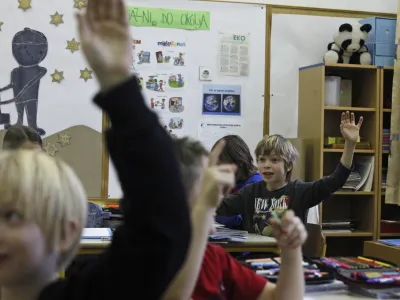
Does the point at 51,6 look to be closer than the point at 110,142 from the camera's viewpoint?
No

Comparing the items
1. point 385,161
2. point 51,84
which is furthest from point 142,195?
point 385,161

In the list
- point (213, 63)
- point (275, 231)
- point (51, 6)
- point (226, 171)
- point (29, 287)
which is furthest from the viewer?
point (213, 63)

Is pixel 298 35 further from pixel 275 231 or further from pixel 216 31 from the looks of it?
pixel 275 231

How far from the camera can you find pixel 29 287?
796 millimetres

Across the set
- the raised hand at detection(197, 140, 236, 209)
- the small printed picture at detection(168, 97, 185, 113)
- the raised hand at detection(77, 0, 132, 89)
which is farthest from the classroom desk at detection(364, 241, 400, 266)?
the raised hand at detection(77, 0, 132, 89)

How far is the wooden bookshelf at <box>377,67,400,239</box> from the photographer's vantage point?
14.7 ft

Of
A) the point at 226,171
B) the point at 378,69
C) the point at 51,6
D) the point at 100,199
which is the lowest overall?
the point at 100,199

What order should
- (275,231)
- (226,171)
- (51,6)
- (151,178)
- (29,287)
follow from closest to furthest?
(151,178)
(29,287)
(226,171)
(275,231)
(51,6)

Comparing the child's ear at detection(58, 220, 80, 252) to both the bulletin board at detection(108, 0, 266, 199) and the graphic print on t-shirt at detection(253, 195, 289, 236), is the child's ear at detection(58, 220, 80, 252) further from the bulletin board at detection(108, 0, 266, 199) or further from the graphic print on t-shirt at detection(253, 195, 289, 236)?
the bulletin board at detection(108, 0, 266, 199)

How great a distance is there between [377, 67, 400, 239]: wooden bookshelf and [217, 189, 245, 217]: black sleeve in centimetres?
176

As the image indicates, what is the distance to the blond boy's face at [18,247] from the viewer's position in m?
0.74

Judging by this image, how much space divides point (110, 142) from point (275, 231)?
589 mm

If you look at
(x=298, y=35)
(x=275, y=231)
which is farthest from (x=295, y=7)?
(x=275, y=231)

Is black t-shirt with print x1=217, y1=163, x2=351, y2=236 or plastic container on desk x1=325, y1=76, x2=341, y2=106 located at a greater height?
plastic container on desk x1=325, y1=76, x2=341, y2=106
